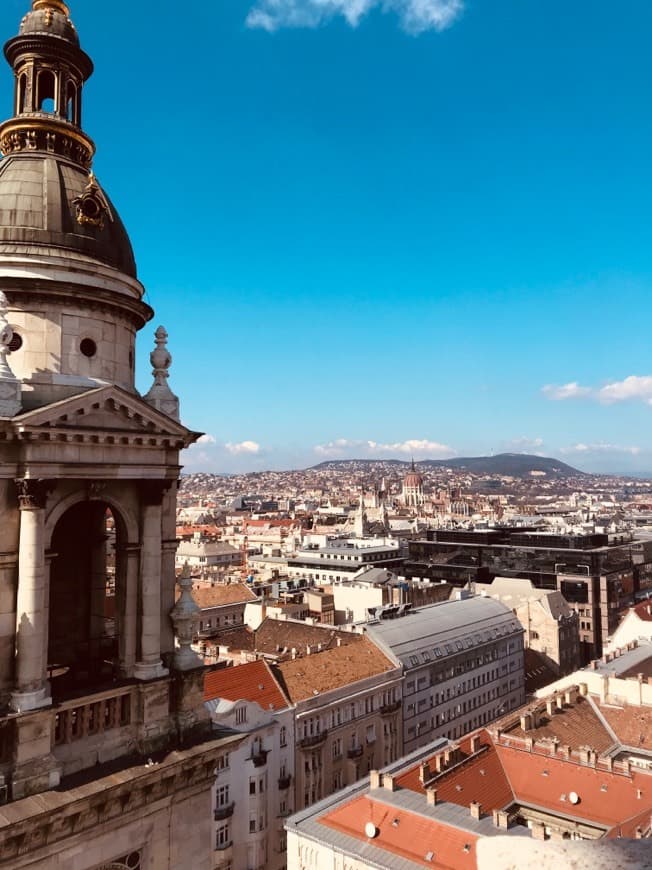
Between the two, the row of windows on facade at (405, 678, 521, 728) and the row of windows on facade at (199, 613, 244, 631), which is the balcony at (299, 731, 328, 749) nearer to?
the row of windows on facade at (405, 678, 521, 728)

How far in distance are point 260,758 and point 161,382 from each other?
36.3m

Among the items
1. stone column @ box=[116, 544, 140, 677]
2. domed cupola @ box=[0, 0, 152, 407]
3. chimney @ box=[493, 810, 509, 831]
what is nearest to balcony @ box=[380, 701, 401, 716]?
chimney @ box=[493, 810, 509, 831]

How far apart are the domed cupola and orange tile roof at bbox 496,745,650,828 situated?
35.7 meters

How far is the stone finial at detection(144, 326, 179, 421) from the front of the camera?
15.4 meters

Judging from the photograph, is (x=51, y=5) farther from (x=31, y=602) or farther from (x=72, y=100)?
(x=31, y=602)

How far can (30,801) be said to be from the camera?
11.4 meters

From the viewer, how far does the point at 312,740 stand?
4956cm

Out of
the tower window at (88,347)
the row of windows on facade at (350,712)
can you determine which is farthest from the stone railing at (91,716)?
the row of windows on facade at (350,712)

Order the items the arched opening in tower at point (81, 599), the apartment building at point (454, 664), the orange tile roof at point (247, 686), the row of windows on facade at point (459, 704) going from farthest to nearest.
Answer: the apartment building at point (454, 664)
the row of windows on facade at point (459, 704)
the orange tile roof at point (247, 686)
the arched opening in tower at point (81, 599)

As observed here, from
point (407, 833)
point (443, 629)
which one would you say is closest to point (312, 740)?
point (407, 833)

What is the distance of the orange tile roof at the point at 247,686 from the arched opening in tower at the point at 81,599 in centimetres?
3259

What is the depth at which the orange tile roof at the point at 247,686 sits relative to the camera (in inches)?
1844

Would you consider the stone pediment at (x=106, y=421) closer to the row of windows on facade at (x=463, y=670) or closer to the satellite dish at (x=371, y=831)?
the satellite dish at (x=371, y=831)

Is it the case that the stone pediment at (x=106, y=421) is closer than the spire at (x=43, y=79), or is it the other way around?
the stone pediment at (x=106, y=421)
